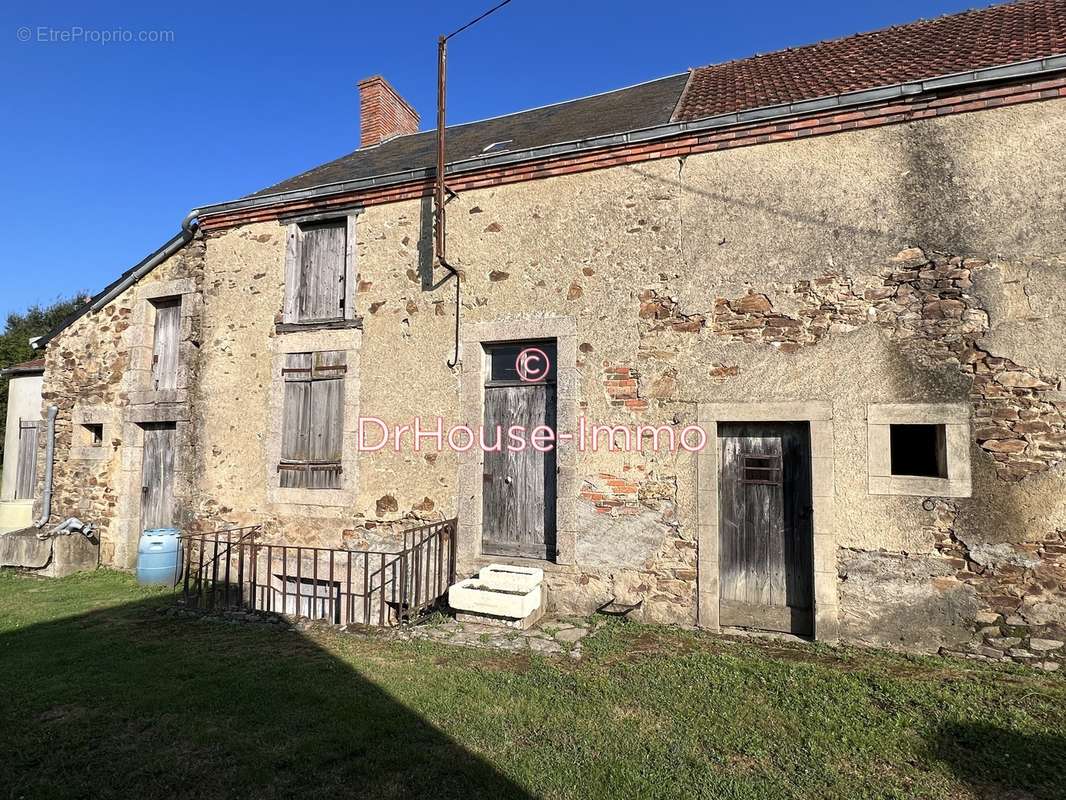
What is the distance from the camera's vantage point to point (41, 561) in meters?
8.22

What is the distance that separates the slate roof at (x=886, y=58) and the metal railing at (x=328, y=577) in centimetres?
536

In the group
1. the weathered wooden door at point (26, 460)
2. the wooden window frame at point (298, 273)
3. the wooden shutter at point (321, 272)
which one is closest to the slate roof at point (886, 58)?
the wooden window frame at point (298, 273)

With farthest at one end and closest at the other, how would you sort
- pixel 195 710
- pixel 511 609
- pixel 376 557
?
pixel 376 557 < pixel 511 609 < pixel 195 710

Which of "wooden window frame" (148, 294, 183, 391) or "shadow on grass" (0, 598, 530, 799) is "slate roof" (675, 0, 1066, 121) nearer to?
"shadow on grass" (0, 598, 530, 799)

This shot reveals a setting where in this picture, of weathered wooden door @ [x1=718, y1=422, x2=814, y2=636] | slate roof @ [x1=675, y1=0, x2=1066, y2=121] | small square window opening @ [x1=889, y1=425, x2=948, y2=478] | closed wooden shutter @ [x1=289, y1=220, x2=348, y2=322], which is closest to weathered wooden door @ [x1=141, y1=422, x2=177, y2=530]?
closed wooden shutter @ [x1=289, y1=220, x2=348, y2=322]

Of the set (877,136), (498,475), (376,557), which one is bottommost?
(376,557)

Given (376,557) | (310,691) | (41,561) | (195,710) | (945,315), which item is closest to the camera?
(195,710)

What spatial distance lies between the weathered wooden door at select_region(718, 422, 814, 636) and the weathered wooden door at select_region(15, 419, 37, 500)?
11.9 meters

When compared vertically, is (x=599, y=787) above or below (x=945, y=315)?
below

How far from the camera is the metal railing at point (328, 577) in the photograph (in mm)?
6066

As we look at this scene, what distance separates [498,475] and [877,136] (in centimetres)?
494

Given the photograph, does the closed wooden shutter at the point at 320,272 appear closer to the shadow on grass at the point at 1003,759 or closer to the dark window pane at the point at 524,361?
the dark window pane at the point at 524,361

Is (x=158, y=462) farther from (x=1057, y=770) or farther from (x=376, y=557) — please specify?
(x=1057, y=770)

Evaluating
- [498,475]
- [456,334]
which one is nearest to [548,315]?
[456,334]
